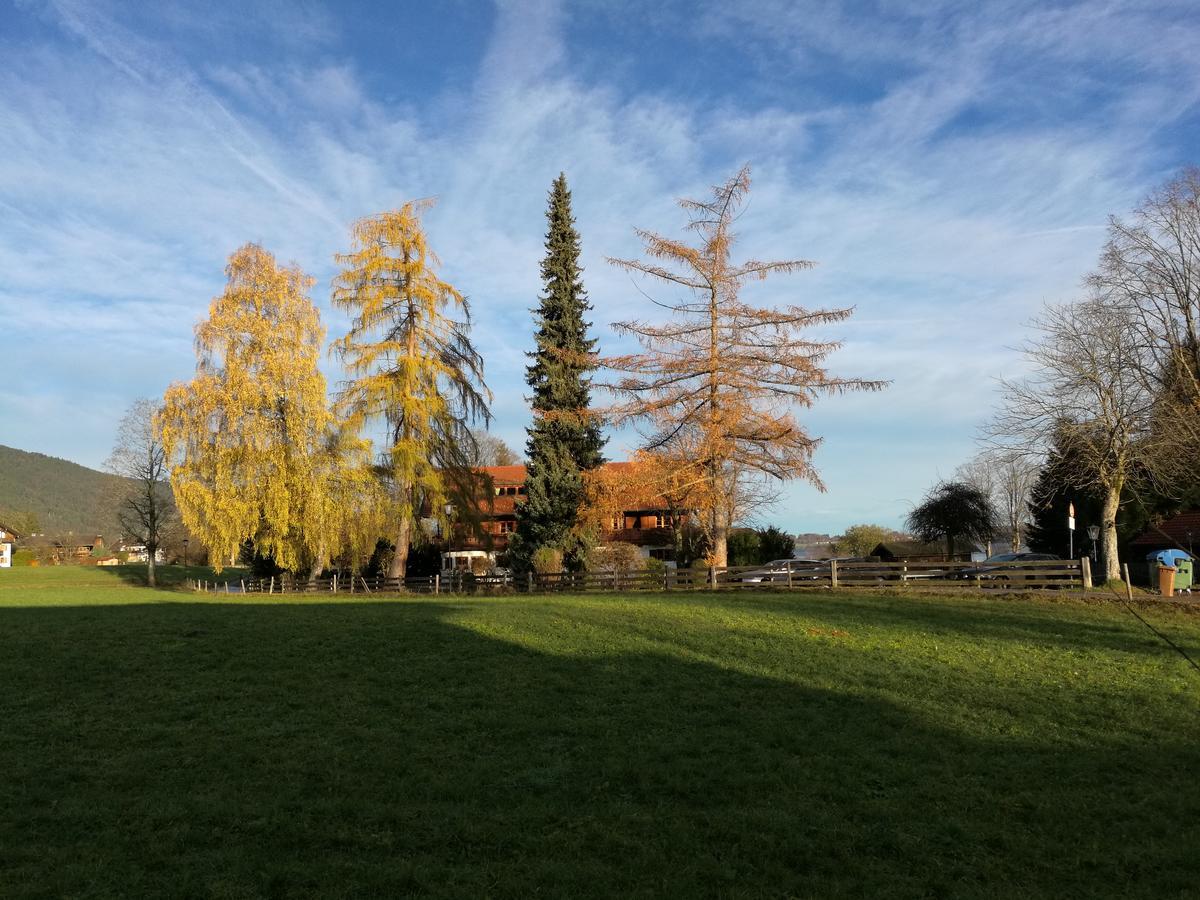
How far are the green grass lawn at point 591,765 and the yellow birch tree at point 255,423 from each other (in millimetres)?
18874

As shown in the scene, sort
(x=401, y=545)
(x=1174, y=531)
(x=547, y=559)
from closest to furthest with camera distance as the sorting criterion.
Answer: (x=547, y=559), (x=401, y=545), (x=1174, y=531)

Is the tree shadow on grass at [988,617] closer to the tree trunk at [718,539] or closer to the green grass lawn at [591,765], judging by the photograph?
the green grass lawn at [591,765]

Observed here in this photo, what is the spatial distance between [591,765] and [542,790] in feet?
2.49

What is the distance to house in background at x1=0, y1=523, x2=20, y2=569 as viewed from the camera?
90.7 m

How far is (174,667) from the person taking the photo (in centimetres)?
1184

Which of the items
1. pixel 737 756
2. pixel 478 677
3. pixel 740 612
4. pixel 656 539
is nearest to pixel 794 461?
pixel 740 612

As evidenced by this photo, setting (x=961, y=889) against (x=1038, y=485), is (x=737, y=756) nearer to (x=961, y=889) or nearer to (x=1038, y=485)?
(x=961, y=889)

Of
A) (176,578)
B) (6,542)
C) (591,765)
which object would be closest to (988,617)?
(591,765)

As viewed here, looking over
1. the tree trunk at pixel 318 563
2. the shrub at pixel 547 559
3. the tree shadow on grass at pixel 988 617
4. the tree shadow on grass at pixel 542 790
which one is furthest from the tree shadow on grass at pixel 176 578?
the tree shadow on grass at pixel 542 790

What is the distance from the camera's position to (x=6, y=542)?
3851 inches

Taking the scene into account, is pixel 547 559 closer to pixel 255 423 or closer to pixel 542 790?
pixel 255 423

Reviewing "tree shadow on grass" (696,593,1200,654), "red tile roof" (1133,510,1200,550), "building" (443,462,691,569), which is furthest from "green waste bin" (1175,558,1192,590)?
"building" (443,462,691,569)

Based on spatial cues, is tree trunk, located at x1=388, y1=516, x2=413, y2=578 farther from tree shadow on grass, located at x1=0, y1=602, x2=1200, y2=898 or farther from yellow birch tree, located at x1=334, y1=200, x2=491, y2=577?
tree shadow on grass, located at x1=0, y1=602, x2=1200, y2=898

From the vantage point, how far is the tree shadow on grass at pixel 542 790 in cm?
532
